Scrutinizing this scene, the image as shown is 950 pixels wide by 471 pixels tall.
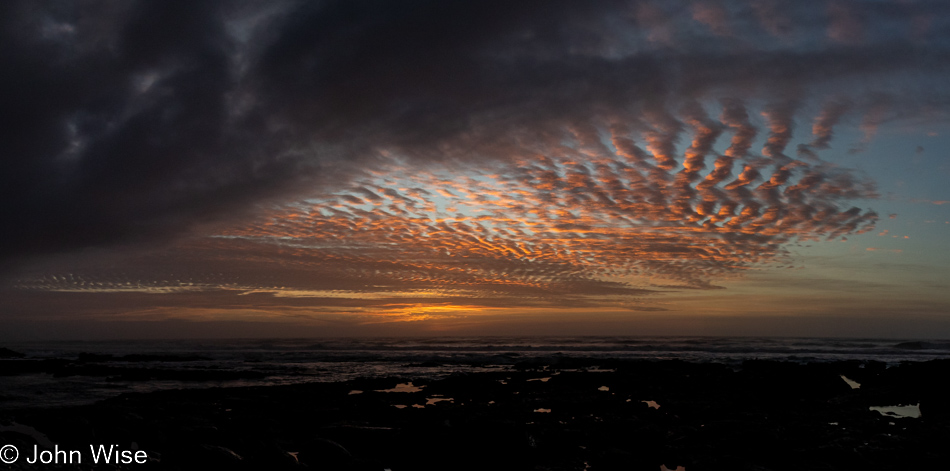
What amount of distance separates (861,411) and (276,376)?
108 feet

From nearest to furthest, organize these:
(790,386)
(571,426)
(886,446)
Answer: (886,446) → (571,426) → (790,386)

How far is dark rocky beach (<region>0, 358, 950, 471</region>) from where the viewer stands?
38.1ft

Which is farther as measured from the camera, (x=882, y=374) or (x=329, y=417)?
(x=882, y=374)

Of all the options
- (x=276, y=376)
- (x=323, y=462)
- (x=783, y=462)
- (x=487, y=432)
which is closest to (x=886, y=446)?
(x=783, y=462)

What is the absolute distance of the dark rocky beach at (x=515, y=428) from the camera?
38.1 feet

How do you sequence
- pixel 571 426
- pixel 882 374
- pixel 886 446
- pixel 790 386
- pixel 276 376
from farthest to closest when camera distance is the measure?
pixel 276 376
pixel 882 374
pixel 790 386
pixel 571 426
pixel 886 446

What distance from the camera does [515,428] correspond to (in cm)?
1403

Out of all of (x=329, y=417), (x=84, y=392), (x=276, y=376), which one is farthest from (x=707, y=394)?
(x=84, y=392)

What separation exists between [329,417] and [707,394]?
1704cm

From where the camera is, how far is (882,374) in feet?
107

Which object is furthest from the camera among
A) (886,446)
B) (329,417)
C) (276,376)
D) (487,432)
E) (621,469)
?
(276,376)

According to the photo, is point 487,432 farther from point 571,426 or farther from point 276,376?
point 276,376

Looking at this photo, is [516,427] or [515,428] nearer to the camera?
[515,428]

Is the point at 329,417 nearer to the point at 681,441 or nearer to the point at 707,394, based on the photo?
the point at 681,441
